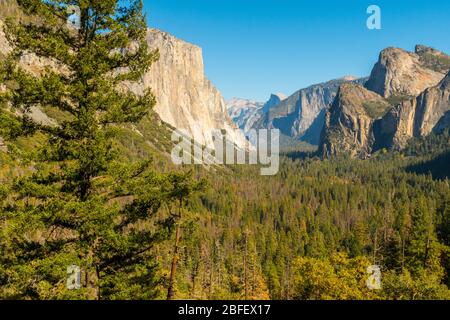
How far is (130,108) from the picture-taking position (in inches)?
595

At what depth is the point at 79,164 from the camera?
539 inches

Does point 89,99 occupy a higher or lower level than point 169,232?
higher

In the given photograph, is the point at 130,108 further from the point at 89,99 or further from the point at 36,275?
the point at 36,275

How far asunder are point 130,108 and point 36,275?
6.92 m

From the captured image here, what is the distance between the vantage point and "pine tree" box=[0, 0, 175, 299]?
1309 cm

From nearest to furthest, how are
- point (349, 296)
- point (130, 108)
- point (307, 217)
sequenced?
point (130, 108) → point (349, 296) → point (307, 217)

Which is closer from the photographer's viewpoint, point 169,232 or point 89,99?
point 89,99

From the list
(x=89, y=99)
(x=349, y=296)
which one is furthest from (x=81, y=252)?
(x=349, y=296)

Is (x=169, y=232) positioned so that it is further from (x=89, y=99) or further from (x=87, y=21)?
(x=87, y=21)

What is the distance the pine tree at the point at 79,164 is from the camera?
13094 mm
